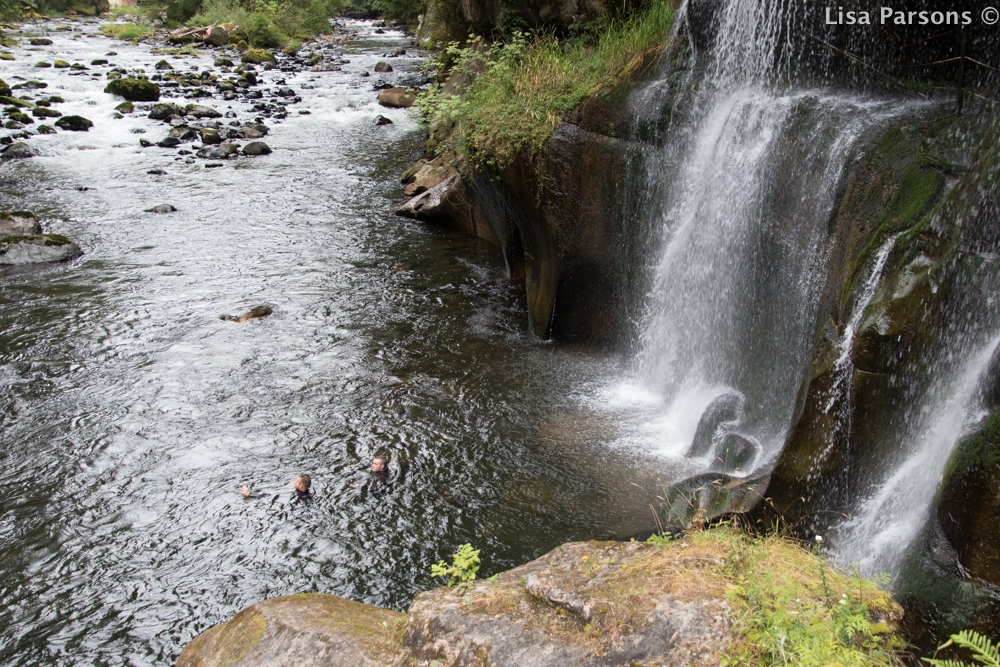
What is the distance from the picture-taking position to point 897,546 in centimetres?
465

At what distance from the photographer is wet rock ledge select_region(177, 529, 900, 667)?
3.57 m

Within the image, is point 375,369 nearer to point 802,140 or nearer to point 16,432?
point 16,432

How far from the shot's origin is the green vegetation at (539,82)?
9172 mm

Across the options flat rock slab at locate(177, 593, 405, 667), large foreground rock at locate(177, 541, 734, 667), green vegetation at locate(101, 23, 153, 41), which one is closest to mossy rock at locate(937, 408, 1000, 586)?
large foreground rock at locate(177, 541, 734, 667)

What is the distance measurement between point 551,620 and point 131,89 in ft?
90.9

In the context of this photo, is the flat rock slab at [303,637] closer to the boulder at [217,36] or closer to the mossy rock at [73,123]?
the mossy rock at [73,123]

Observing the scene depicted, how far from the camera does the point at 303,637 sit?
4324 mm

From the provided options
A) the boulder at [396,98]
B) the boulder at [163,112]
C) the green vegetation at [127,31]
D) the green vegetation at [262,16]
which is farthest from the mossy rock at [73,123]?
the green vegetation at [127,31]

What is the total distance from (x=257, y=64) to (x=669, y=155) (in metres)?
32.0

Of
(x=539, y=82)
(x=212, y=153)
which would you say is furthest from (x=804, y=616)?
(x=212, y=153)

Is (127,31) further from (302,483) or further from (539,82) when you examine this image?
(302,483)

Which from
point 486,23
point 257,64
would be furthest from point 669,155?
point 257,64

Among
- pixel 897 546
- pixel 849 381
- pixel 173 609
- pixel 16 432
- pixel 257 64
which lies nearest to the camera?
pixel 897 546

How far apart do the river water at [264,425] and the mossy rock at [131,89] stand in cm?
1156
